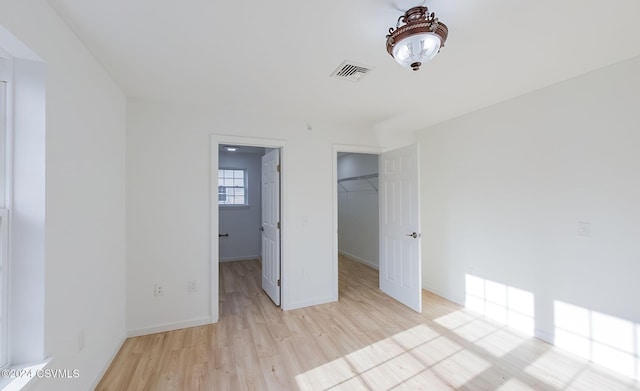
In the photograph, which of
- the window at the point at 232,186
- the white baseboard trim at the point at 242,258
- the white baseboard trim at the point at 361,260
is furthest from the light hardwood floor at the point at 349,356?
the window at the point at 232,186

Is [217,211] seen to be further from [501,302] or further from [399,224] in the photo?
[501,302]

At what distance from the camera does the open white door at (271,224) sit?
130 inches

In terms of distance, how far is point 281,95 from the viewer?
2586mm

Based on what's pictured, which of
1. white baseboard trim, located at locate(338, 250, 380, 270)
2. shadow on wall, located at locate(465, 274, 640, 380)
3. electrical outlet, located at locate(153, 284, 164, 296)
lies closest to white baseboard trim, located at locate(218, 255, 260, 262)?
white baseboard trim, located at locate(338, 250, 380, 270)

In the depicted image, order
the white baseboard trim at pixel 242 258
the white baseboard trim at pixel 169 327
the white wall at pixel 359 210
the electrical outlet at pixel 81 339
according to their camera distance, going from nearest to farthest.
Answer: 1. the electrical outlet at pixel 81 339
2. the white baseboard trim at pixel 169 327
3. the white wall at pixel 359 210
4. the white baseboard trim at pixel 242 258

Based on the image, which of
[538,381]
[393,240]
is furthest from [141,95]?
[538,381]

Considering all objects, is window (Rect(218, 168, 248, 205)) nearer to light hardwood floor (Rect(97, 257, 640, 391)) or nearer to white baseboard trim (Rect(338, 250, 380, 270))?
white baseboard trim (Rect(338, 250, 380, 270))

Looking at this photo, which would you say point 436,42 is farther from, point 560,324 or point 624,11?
point 560,324

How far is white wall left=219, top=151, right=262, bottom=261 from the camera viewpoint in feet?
18.2

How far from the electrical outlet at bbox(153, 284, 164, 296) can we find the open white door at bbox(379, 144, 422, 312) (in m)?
2.73

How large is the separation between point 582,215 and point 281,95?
9.44 ft

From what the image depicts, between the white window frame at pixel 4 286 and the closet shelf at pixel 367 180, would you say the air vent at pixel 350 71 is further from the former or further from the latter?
the closet shelf at pixel 367 180

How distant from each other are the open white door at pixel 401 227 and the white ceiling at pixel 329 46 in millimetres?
893

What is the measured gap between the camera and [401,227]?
3.33m
